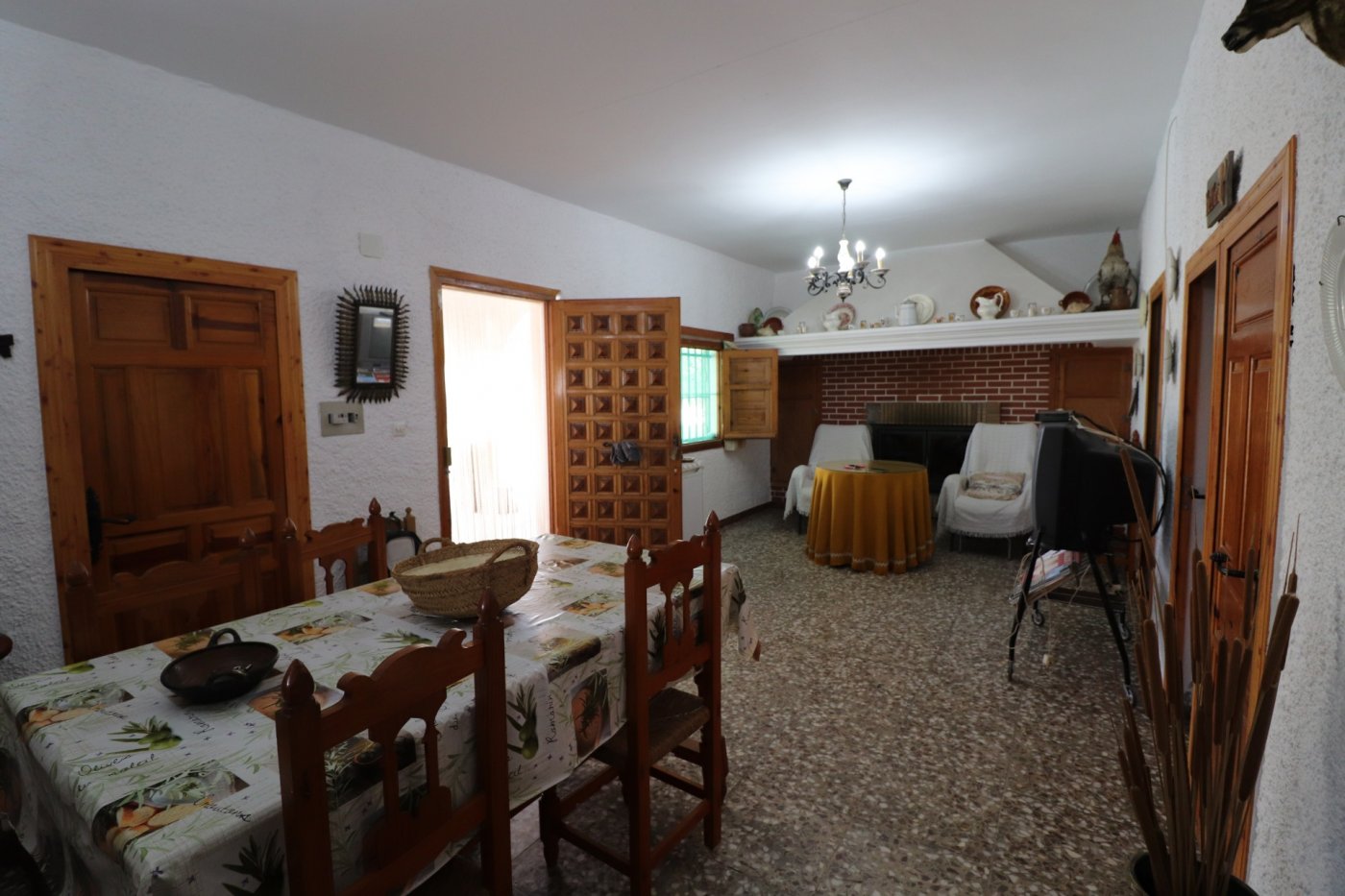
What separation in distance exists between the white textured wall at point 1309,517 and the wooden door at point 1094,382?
14.8 feet

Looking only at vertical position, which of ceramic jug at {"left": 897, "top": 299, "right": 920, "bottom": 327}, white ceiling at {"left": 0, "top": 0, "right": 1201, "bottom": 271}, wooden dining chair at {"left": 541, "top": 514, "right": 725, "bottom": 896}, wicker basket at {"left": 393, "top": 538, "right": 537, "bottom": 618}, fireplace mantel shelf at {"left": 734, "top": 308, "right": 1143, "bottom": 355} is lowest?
wooden dining chair at {"left": 541, "top": 514, "right": 725, "bottom": 896}

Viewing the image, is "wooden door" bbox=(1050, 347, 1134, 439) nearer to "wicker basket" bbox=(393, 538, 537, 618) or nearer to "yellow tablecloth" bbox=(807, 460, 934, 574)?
"yellow tablecloth" bbox=(807, 460, 934, 574)

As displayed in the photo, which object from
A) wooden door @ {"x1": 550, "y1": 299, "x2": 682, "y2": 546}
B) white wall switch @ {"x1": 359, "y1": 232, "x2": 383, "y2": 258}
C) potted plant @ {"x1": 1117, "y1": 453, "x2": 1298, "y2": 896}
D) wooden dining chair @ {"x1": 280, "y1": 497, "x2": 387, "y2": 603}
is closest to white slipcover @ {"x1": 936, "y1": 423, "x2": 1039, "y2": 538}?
wooden door @ {"x1": 550, "y1": 299, "x2": 682, "y2": 546}

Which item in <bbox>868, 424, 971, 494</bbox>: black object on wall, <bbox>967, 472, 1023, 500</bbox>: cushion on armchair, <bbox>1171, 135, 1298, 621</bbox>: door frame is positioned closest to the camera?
<bbox>1171, 135, 1298, 621</bbox>: door frame

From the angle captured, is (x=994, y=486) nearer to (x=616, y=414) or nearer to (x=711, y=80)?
(x=616, y=414)

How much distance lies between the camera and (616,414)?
4121 mm

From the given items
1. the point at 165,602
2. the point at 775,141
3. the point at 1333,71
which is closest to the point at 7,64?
the point at 165,602

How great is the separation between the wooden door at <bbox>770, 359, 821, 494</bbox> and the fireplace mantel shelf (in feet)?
3.11

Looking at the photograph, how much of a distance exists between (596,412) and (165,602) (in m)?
2.70

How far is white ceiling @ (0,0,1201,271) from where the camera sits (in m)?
2.04

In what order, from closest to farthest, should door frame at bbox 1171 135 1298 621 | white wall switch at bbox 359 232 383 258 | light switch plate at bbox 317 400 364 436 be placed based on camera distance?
door frame at bbox 1171 135 1298 621, light switch plate at bbox 317 400 364 436, white wall switch at bbox 359 232 383 258

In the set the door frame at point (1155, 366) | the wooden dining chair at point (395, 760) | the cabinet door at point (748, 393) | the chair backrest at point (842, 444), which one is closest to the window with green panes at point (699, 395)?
the cabinet door at point (748, 393)

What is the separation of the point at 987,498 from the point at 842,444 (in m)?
1.56

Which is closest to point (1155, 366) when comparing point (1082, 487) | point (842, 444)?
point (1082, 487)
